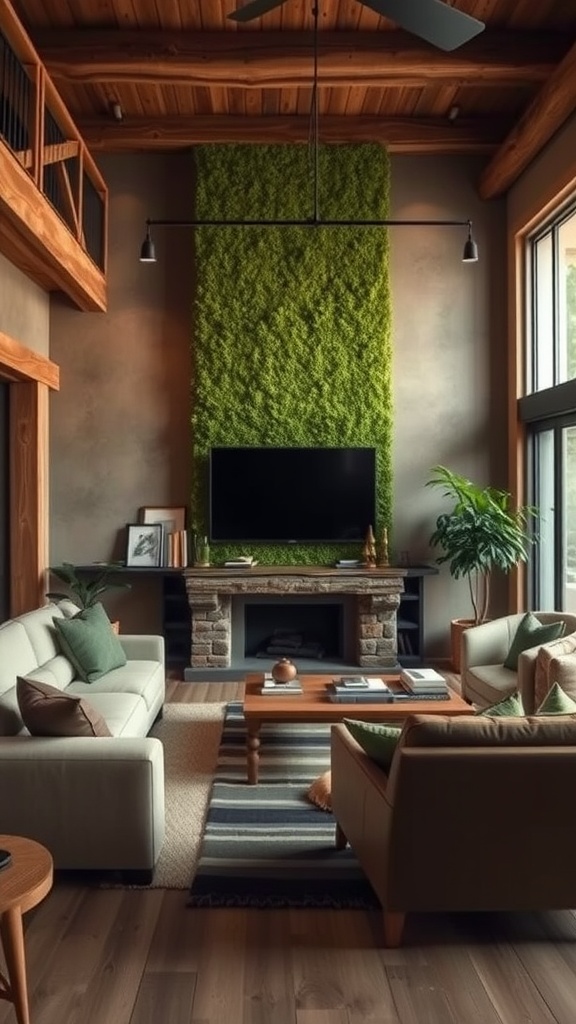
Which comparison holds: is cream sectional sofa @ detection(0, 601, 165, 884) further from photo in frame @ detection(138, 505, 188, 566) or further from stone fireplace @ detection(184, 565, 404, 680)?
photo in frame @ detection(138, 505, 188, 566)

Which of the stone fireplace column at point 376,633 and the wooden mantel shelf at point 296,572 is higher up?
the wooden mantel shelf at point 296,572

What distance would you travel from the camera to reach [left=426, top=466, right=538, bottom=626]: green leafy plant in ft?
19.7

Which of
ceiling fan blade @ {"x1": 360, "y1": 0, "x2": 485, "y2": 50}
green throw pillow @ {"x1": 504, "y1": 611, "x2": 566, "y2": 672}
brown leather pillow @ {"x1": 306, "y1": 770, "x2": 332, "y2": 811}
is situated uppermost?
ceiling fan blade @ {"x1": 360, "y1": 0, "x2": 485, "y2": 50}

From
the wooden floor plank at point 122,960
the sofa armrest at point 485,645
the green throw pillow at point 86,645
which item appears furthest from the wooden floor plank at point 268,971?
the sofa armrest at point 485,645

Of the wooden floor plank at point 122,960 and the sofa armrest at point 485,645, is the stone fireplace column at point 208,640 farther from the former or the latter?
the wooden floor plank at point 122,960

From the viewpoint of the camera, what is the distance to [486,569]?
6.18 metres

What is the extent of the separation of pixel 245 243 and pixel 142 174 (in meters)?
1.11

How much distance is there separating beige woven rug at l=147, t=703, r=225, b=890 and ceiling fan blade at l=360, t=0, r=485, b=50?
3.45 metres

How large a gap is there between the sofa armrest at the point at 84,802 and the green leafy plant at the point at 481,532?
3.74 m

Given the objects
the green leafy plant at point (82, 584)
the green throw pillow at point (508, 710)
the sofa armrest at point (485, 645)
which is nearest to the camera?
the green throw pillow at point (508, 710)

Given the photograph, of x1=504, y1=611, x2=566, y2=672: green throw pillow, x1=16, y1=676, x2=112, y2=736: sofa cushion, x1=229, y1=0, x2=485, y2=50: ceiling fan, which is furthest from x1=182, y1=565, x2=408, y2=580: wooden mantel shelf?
x1=229, y1=0, x2=485, y2=50: ceiling fan

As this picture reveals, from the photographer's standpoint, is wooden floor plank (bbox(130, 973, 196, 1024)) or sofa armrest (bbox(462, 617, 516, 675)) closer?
wooden floor plank (bbox(130, 973, 196, 1024))

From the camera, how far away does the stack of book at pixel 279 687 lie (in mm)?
4188

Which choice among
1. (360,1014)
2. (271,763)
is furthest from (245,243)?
(360,1014)
